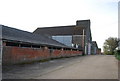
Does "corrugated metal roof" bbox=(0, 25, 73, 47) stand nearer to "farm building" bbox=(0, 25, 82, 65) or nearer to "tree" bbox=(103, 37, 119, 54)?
"farm building" bbox=(0, 25, 82, 65)

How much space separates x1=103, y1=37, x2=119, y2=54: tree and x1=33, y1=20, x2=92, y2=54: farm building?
9.64 meters

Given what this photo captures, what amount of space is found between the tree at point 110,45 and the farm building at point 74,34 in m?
9.64

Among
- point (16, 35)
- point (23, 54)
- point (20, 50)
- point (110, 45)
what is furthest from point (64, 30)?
point (20, 50)

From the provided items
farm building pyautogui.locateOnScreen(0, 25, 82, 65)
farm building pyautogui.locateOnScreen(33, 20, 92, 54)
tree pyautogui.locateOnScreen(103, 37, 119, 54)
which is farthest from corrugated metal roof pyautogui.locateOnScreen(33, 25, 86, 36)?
farm building pyautogui.locateOnScreen(0, 25, 82, 65)

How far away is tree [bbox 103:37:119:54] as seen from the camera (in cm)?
6291

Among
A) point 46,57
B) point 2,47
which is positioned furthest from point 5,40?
point 46,57

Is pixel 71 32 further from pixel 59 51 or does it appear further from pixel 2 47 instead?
pixel 2 47

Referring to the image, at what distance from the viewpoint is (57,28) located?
209ft

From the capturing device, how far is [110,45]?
63.9 meters

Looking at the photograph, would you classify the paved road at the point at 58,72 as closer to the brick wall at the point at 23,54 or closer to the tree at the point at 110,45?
the brick wall at the point at 23,54

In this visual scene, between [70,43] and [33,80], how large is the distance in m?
Result: 47.7

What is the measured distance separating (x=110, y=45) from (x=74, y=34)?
52.6 feet

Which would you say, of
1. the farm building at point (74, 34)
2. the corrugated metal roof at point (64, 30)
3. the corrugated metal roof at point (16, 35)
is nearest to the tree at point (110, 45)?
the farm building at point (74, 34)

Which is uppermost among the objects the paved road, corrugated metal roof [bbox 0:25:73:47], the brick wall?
corrugated metal roof [bbox 0:25:73:47]
